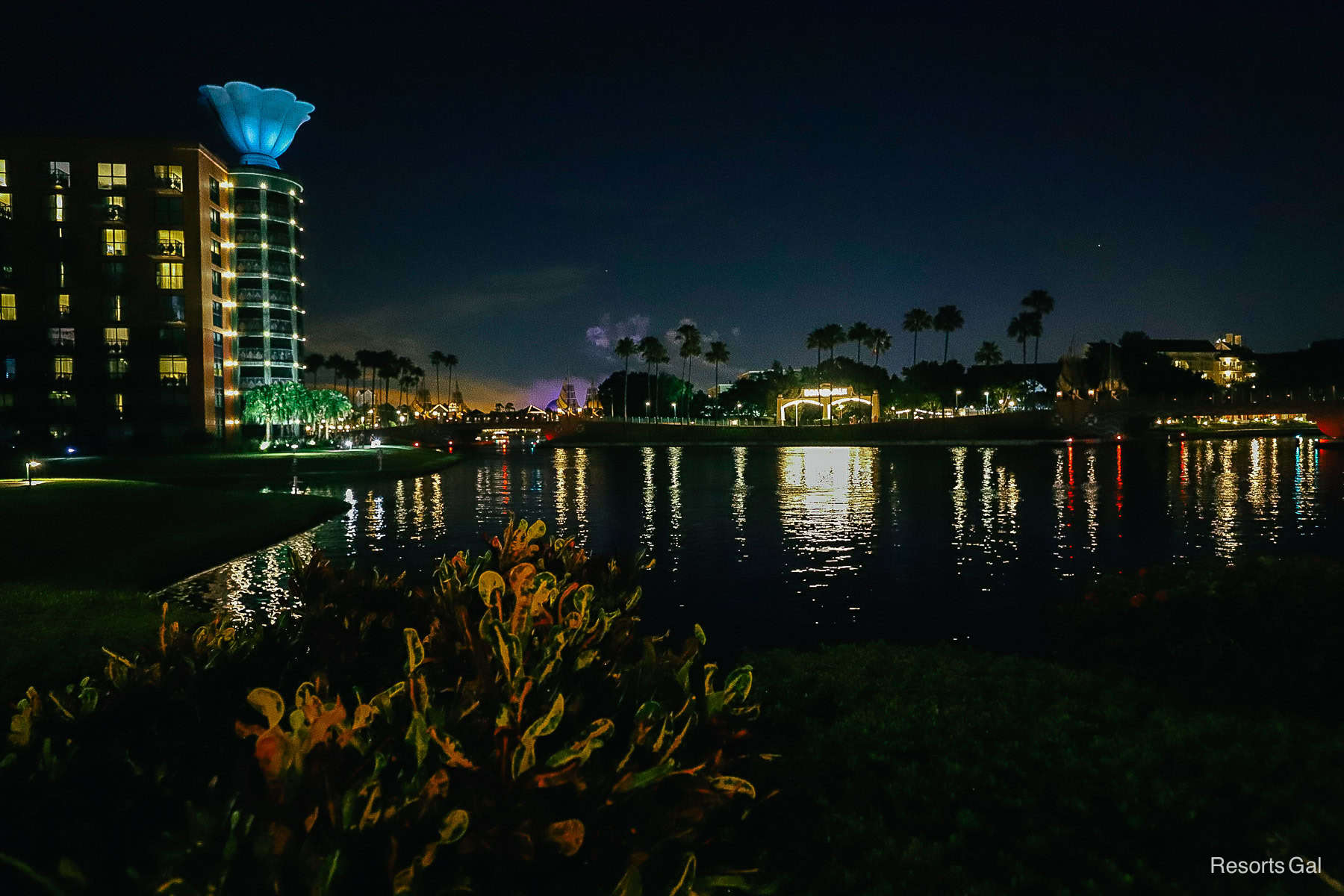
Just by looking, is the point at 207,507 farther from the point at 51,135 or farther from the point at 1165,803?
the point at 51,135

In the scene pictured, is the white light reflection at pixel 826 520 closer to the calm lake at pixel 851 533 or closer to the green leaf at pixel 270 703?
the calm lake at pixel 851 533

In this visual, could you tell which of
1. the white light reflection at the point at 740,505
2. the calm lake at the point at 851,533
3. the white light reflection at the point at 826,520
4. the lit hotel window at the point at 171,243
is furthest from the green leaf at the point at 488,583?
the lit hotel window at the point at 171,243

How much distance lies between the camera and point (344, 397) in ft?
284

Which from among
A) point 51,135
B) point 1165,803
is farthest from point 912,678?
point 51,135

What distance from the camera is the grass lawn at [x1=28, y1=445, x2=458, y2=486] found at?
43875 mm

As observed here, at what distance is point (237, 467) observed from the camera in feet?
160

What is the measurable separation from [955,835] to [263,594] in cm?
1350

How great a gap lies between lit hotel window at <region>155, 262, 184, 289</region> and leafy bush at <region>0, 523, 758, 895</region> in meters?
86.6

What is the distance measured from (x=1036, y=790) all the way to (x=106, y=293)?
292ft

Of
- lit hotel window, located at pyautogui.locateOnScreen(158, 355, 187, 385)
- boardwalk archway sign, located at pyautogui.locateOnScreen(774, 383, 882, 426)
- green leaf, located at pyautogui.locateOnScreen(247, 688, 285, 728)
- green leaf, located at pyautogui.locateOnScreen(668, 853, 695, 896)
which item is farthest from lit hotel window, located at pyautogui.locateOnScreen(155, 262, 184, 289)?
green leaf, located at pyautogui.locateOnScreen(668, 853, 695, 896)

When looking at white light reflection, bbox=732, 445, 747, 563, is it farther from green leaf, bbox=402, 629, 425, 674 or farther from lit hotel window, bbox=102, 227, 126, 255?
lit hotel window, bbox=102, 227, 126, 255

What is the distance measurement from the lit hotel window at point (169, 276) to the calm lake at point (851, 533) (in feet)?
153

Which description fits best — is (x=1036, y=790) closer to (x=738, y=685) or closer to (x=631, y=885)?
(x=738, y=685)

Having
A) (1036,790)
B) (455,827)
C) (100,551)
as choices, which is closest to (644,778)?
(455,827)
